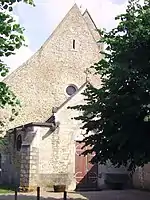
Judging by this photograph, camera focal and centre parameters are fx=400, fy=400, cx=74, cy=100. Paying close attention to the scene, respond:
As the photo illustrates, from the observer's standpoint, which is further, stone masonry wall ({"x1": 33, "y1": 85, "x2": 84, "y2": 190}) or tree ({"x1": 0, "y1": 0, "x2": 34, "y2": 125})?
stone masonry wall ({"x1": 33, "y1": 85, "x2": 84, "y2": 190})

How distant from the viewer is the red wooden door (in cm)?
2395

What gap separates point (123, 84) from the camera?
13.5 m

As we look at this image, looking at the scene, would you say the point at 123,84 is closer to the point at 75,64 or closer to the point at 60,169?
the point at 60,169

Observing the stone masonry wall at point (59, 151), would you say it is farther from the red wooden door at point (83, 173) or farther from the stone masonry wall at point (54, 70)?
the stone masonry wall at point (54, 70)

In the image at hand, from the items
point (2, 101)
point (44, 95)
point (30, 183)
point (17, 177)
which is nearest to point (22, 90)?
point (44, 95)

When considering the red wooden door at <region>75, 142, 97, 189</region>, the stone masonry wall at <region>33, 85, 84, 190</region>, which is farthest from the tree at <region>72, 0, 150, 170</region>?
the red wooden door at <region>75, 142, 97, 189</region>

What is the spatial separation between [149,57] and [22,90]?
16377 millimetres

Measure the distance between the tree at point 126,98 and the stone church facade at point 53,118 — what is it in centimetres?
447

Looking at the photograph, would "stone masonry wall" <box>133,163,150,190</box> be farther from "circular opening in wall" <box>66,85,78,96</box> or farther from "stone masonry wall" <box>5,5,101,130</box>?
"circular opening in wall" <box>66,85,78,96</box>

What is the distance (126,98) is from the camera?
1273cm

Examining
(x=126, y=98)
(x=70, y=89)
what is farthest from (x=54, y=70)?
(x=126, y=98)

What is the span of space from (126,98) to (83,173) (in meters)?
12.3

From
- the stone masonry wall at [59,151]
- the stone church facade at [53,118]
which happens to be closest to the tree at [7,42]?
the stone church facade at [53,118]

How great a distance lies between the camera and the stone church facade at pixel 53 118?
22.9m
